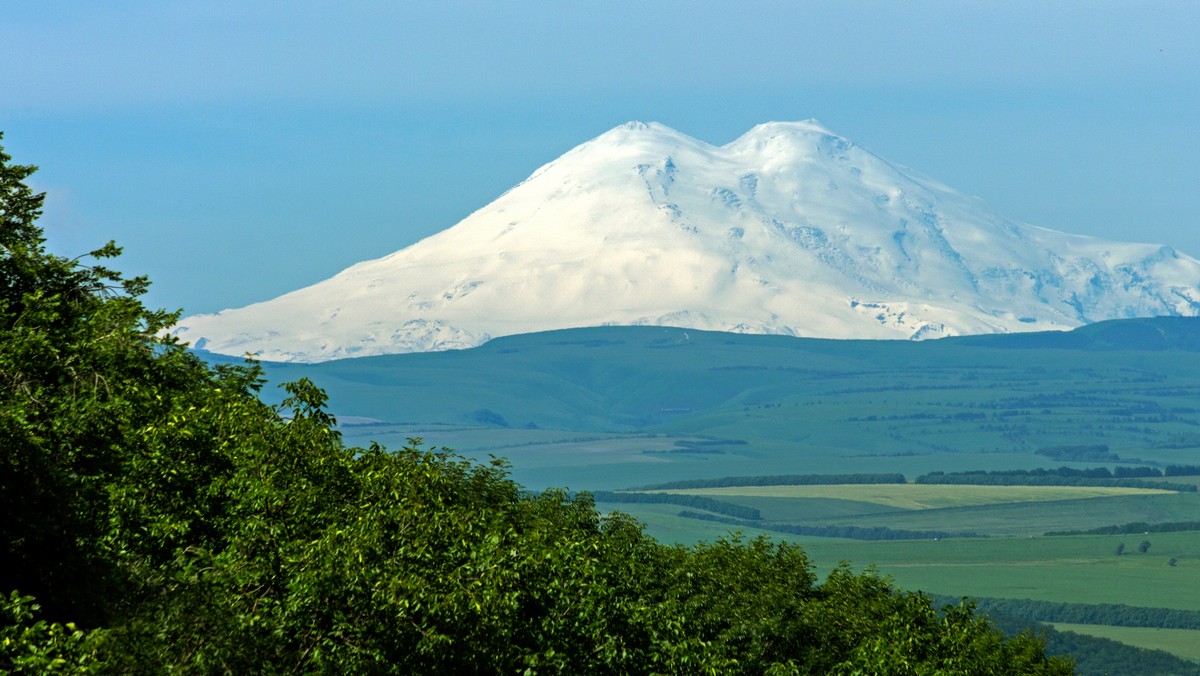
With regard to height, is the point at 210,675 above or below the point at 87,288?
below

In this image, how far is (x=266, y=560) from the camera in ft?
141

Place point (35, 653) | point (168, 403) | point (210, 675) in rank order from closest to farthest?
point (35, 653), point (210, 675), point (168, 403)

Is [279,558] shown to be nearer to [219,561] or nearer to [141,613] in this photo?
[219,561]

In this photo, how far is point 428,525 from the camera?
152 feet

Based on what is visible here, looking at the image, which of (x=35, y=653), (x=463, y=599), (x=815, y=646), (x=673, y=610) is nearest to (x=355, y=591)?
(x=463, y=599)

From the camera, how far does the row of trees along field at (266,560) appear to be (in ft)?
122

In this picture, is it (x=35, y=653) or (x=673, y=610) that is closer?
(x=35, y=653)

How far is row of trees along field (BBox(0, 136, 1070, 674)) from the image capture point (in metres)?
37.1

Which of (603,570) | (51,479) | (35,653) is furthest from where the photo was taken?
(603,570)

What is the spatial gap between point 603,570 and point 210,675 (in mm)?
18921

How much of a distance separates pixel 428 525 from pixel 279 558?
4.95 m

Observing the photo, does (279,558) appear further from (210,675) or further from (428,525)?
(210,675)

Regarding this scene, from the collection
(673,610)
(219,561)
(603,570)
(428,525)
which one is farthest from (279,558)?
(673,610)

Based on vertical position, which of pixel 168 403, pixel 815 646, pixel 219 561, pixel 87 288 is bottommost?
pixel 815 646
